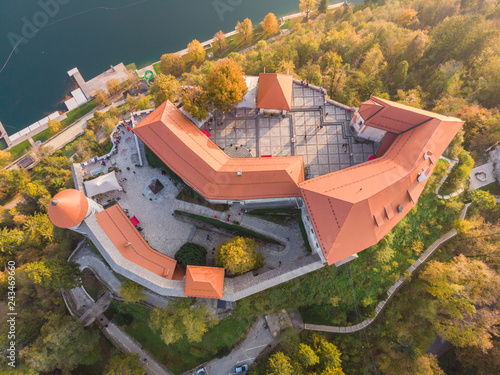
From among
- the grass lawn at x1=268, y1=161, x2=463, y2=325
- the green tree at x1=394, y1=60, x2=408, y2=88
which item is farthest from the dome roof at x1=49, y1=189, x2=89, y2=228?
the green tree at x1=394, y1=60, x2=408, y2=88

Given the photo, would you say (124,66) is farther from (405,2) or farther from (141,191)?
(405,2)

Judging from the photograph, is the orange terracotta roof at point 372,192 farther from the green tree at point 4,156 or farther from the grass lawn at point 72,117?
the green tree at point 4,156

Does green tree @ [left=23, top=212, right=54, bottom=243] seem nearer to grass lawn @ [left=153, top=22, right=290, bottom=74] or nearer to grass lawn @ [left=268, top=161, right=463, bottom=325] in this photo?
grass lawn @ [left=268, top=161, right=463, bottom=325]

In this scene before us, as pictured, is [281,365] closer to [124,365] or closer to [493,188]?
[124,365]

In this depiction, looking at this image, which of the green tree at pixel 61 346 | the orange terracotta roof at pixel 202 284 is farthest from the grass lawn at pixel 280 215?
the green tree at pixel 61 346

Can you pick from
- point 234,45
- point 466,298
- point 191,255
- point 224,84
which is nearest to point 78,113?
point 234,45
